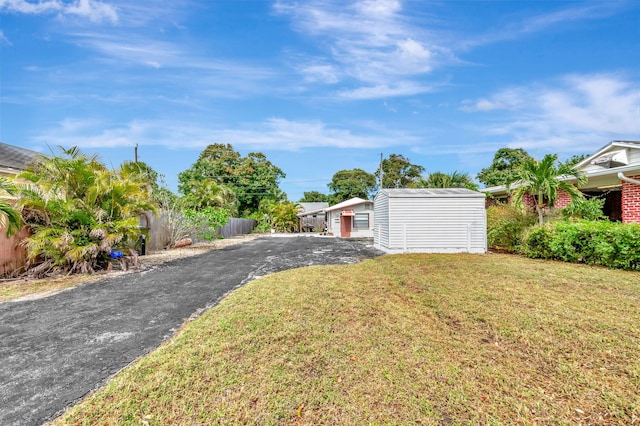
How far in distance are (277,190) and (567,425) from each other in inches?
1503

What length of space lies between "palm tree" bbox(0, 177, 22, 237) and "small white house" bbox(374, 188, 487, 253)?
35.1 ft

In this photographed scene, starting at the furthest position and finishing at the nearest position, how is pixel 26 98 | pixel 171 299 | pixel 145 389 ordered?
pixel 26 98
pixel 171 299
pixel 145 389

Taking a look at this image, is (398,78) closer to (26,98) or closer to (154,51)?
(154,51)

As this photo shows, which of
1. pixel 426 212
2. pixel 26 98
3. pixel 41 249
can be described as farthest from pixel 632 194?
pixel 26 98

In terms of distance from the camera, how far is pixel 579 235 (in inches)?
322

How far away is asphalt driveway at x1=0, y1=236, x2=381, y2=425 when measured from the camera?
2.50 meters

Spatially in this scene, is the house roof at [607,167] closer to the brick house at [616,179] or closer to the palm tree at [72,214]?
Result: the brick house at [616,179]

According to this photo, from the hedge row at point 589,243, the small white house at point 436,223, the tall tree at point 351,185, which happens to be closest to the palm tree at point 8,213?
the small white house at point 436,223

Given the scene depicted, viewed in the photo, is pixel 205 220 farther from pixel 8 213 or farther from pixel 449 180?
pixel 449 180

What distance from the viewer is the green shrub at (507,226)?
10945 millimetres

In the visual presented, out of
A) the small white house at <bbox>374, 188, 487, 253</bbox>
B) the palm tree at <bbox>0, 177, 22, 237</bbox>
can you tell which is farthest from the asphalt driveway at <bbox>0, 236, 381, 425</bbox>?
the small white house at <bbox>374, 188, 487, 253</bbox>

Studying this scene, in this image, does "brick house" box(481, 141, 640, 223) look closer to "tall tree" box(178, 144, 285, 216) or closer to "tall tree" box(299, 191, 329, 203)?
"tall tree" box(178, 144, 285, 216)

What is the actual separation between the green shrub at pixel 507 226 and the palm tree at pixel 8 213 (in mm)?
13696

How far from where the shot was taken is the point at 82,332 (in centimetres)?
383
